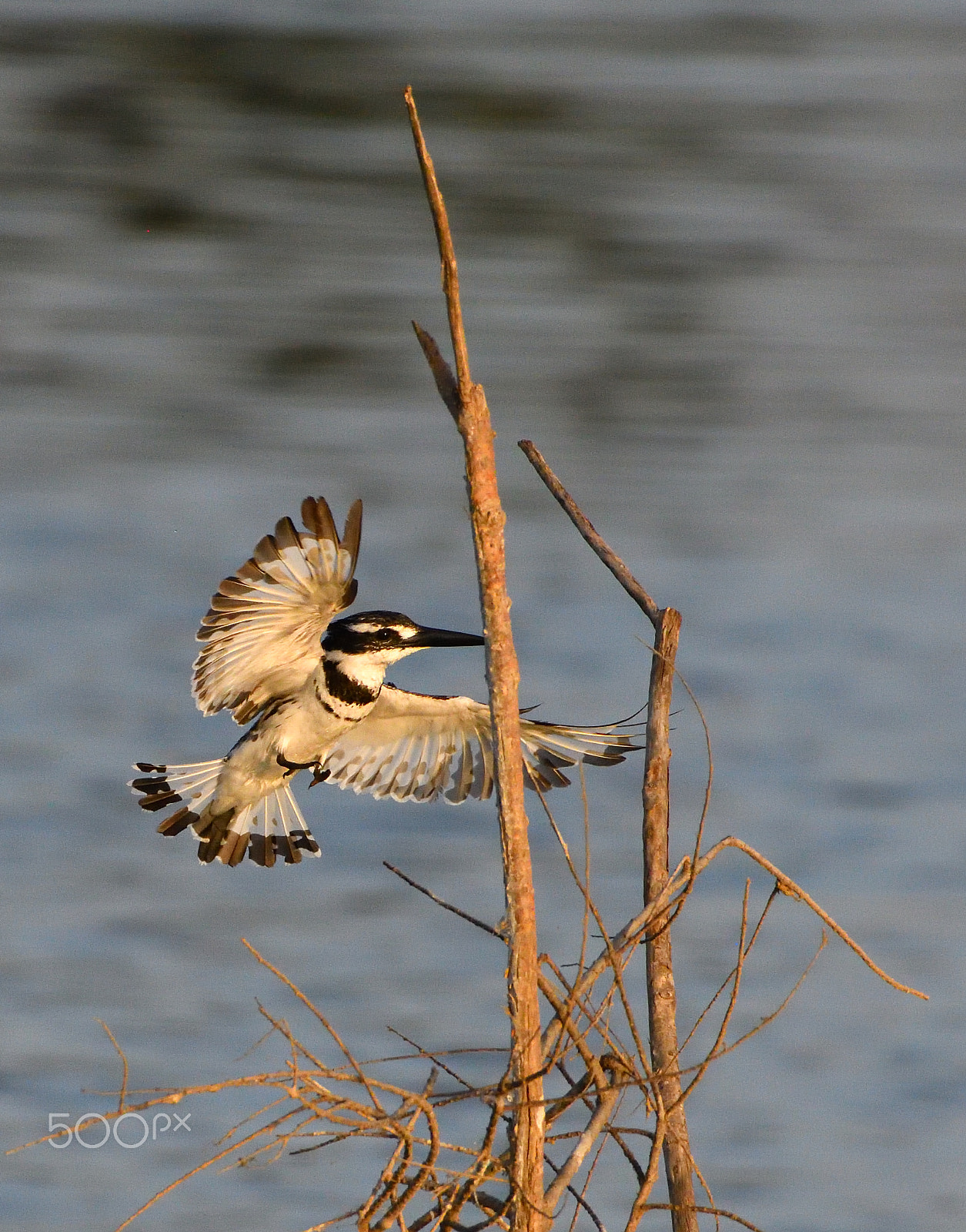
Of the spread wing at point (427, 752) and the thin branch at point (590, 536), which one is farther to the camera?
the spread wing at point (427, 752)

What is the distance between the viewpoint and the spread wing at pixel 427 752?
4328mm

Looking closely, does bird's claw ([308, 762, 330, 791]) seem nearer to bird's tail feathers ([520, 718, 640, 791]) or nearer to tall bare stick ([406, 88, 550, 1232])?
bird's tail feathers ([520, 718, 640, 791])

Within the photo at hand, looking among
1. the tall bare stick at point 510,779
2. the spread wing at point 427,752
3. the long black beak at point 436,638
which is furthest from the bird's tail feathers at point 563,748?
the tall bare stick at point 510,779

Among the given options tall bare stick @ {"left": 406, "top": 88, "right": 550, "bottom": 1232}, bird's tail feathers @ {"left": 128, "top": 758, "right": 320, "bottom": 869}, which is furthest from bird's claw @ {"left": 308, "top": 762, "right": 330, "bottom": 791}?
tall bare stick @ {"left": 406, "top": 88, "right": 550, "bottom": 1232}

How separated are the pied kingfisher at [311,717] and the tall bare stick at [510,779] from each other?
1.00 m

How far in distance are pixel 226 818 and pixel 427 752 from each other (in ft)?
1.68

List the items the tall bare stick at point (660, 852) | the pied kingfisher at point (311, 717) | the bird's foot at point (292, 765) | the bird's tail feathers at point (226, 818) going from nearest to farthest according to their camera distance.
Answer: the tall bare stick at point (660, 852) < the pied kingfisher at point (311, 717) < the bird's foot at point (292, 765) < the bird's tail feathers at point (226, 818)

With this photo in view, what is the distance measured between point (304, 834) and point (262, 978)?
1.59 metres

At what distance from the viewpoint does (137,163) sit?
1370cm

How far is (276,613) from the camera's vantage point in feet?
12.8

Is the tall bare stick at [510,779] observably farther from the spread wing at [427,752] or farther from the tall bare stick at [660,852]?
the spread wing at [427,752]


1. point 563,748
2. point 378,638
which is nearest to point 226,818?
point 378,638

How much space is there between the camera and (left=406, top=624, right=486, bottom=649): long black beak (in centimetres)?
408

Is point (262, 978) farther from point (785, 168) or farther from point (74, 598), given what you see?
point (785, 168)
